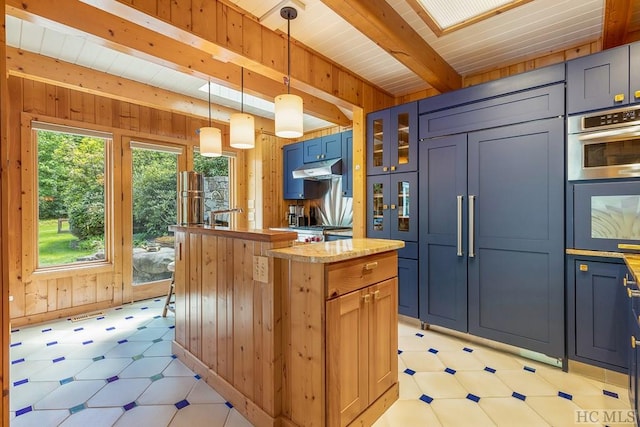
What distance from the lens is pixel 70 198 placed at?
3543 mm

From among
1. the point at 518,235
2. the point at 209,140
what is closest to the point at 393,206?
the point at 518,235

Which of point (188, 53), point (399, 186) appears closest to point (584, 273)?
point (399, 186)

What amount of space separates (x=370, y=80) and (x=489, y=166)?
5.48ft

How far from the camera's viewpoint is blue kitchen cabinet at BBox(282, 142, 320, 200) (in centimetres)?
486

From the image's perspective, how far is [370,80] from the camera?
3432 millimetres

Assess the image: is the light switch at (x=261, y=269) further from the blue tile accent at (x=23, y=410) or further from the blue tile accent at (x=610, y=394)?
the blue tile accent at (x=610, y=394)

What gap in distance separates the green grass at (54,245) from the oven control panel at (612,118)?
515cm

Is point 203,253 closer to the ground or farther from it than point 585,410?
farther from it

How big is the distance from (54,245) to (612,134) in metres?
5.31

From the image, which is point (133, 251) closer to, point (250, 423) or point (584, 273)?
point (250, 423)

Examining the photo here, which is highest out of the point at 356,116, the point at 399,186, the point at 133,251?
the point at 356,116

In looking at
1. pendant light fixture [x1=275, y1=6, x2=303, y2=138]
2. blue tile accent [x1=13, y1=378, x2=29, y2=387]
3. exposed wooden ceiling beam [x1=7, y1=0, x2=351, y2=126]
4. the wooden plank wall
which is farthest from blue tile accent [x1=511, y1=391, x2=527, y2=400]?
the wooden plank wall

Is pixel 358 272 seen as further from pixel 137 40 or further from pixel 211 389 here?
pixel 137 40

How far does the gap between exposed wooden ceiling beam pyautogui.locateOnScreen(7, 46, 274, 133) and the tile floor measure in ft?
8.29
